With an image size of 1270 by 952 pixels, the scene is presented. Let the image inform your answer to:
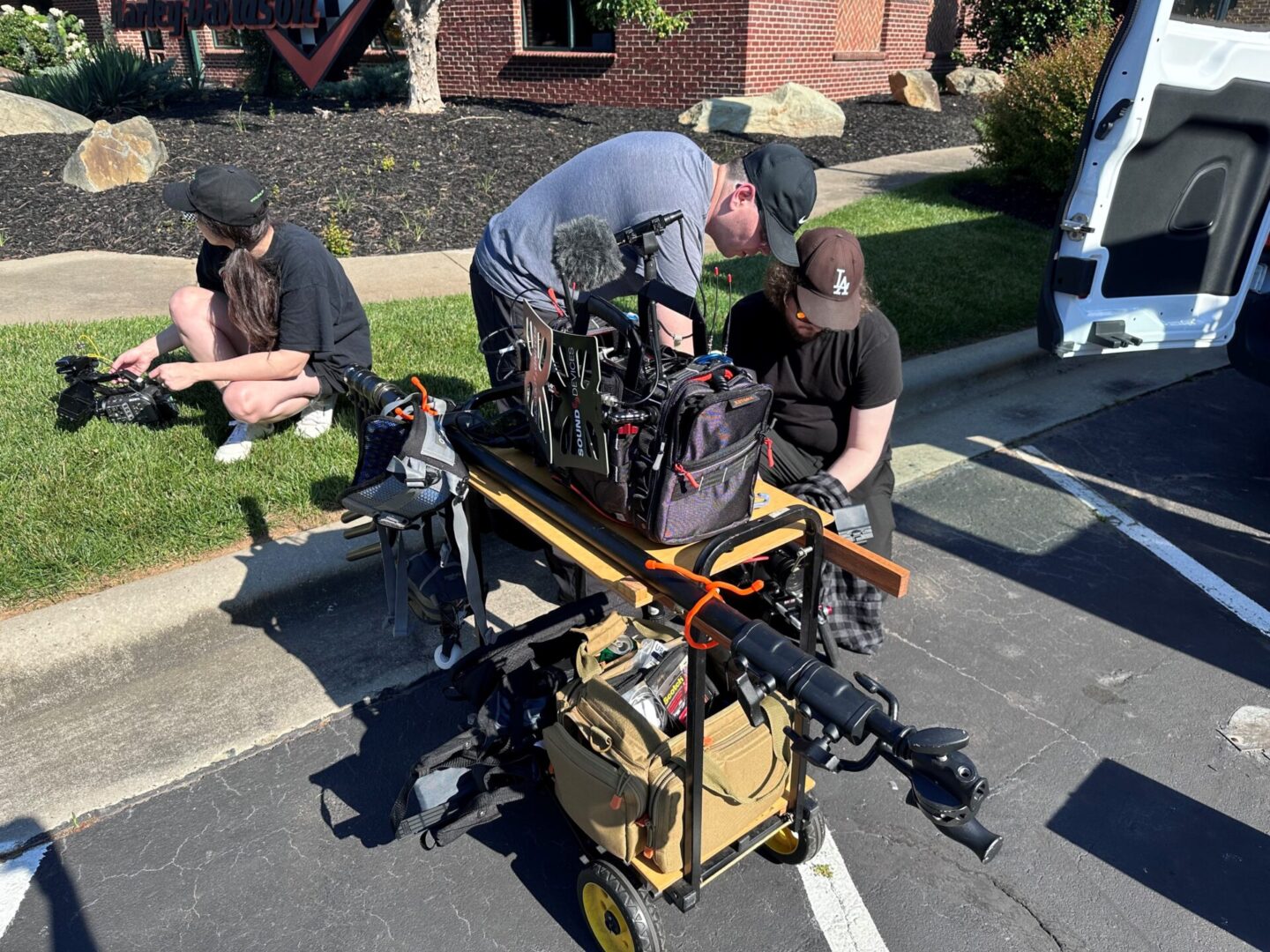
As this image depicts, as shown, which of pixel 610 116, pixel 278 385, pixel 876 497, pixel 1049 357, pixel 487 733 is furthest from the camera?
pixel 610 116

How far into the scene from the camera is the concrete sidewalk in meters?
6.01

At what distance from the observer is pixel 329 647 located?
11.0 feet

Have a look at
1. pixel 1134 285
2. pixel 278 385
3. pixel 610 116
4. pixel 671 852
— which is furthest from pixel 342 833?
pixel 610 116

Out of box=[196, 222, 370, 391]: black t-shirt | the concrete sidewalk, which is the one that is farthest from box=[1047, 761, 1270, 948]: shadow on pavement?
the concrete sidewalk

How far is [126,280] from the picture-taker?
21.7 feet

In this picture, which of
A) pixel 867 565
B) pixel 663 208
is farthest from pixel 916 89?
pixel 867 565

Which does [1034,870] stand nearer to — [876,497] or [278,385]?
[876,497]

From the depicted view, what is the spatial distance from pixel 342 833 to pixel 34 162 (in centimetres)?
857

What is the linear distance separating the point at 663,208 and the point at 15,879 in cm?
265

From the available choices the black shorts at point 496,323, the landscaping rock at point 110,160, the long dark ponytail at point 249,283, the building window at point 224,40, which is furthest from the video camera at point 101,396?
the building window at point 224,40

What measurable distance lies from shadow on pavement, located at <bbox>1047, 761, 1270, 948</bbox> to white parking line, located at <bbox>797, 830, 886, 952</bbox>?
2.20 feet

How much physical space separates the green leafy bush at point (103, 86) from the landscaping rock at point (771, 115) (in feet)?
22.6

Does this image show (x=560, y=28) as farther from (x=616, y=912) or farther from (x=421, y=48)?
(x=616, y=912)

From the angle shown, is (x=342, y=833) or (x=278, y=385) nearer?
(x=342, y=833)
